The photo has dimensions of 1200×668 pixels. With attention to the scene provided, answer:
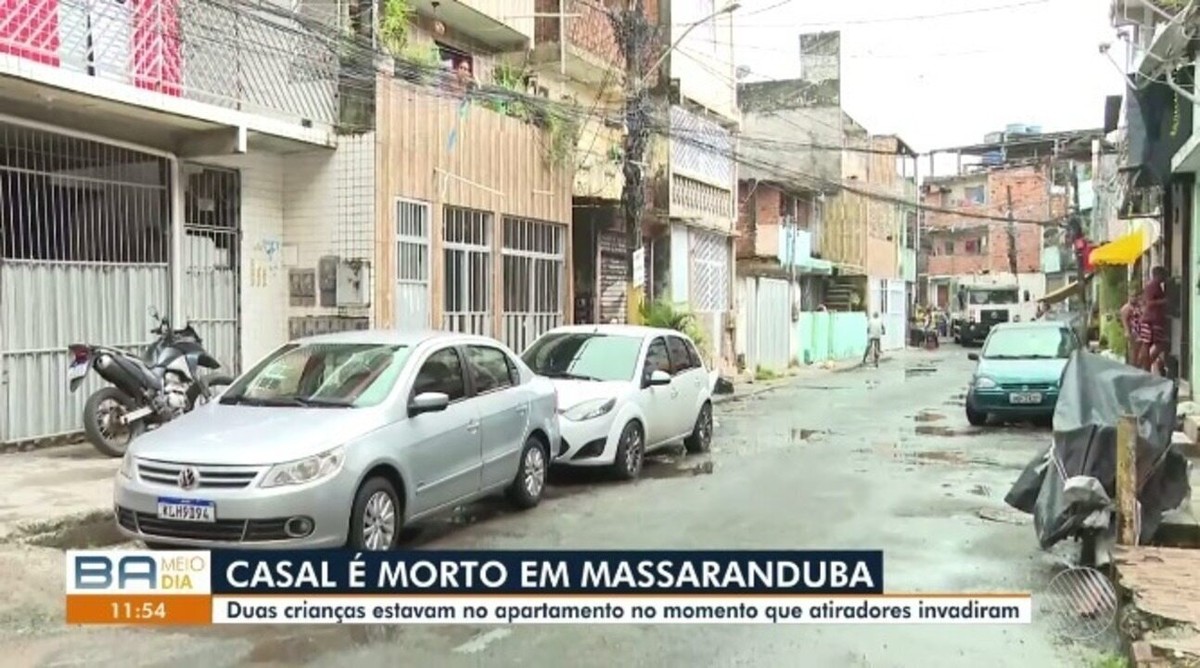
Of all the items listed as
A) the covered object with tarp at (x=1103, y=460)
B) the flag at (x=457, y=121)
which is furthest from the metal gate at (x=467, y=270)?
the covered object with tarp at (x=1103, y=460)

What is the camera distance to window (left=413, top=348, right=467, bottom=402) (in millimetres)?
7492

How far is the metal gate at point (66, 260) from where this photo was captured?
10.4 meters

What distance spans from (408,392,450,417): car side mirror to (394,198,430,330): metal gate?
22.0 feet

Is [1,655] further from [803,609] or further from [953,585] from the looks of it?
[953,585]

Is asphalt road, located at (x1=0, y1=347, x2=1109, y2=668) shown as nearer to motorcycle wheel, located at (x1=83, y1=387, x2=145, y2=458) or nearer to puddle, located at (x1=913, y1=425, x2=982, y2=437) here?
puddle, located at (x1=913, y1=425, x2=982, y2=437)

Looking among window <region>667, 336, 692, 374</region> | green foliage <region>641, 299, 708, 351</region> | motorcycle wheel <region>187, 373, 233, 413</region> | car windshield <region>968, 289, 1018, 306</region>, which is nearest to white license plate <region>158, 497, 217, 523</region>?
motorcycle wheel <region>187, 373, 233, 413</region>

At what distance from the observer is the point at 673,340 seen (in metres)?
12.2

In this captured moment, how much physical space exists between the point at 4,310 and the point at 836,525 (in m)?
8.31

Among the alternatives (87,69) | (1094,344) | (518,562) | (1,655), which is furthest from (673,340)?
(1094,344)

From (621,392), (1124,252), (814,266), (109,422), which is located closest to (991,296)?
(814,266)

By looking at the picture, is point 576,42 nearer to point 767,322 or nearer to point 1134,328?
point 1134,328

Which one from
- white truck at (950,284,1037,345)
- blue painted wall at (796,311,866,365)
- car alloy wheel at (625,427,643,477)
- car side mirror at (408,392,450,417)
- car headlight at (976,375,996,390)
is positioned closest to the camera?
car side mirror at (408,392,450,417)

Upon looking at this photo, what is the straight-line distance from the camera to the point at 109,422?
33.6ft

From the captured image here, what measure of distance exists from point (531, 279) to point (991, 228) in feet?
186
